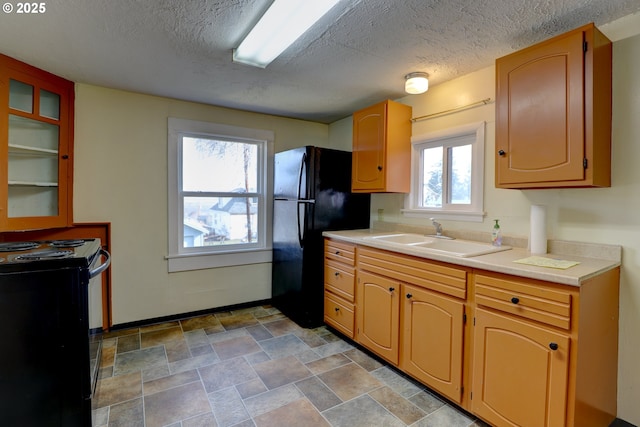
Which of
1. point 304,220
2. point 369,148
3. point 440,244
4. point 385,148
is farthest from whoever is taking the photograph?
point 304,220

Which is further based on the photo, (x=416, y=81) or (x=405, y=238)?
(x=405, y=238)

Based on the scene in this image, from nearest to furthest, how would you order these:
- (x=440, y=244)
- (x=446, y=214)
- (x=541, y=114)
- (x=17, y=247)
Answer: (x=541, y=114) < (x=17, y=247) < (x=440, y=244) < (x=446, y=214)

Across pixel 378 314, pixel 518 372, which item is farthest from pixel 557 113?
pixel 378 314

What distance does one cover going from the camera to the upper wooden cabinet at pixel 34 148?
2.13 metres

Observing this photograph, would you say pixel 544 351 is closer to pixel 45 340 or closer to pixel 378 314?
pixel 378 314

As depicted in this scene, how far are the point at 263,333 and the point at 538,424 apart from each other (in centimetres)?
211

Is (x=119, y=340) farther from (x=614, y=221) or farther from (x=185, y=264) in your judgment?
(x=614, y=221)

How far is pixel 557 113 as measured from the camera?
1676 mm

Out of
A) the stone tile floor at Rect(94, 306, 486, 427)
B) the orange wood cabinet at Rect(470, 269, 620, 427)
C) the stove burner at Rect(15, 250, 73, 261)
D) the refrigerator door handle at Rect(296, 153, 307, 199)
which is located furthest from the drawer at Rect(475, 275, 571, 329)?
the stove burner at Rect(15, 250, 73, 261)

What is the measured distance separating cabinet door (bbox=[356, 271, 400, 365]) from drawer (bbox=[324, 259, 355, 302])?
0.32 ft

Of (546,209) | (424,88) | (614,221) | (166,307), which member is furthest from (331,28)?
(166,307)

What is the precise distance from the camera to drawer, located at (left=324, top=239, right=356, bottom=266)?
2678 millimetres

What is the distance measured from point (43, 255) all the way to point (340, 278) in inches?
80.1

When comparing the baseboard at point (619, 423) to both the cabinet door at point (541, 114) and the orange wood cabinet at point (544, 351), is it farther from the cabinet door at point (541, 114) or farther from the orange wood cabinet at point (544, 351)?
the cabinet door at point (541, 114)
